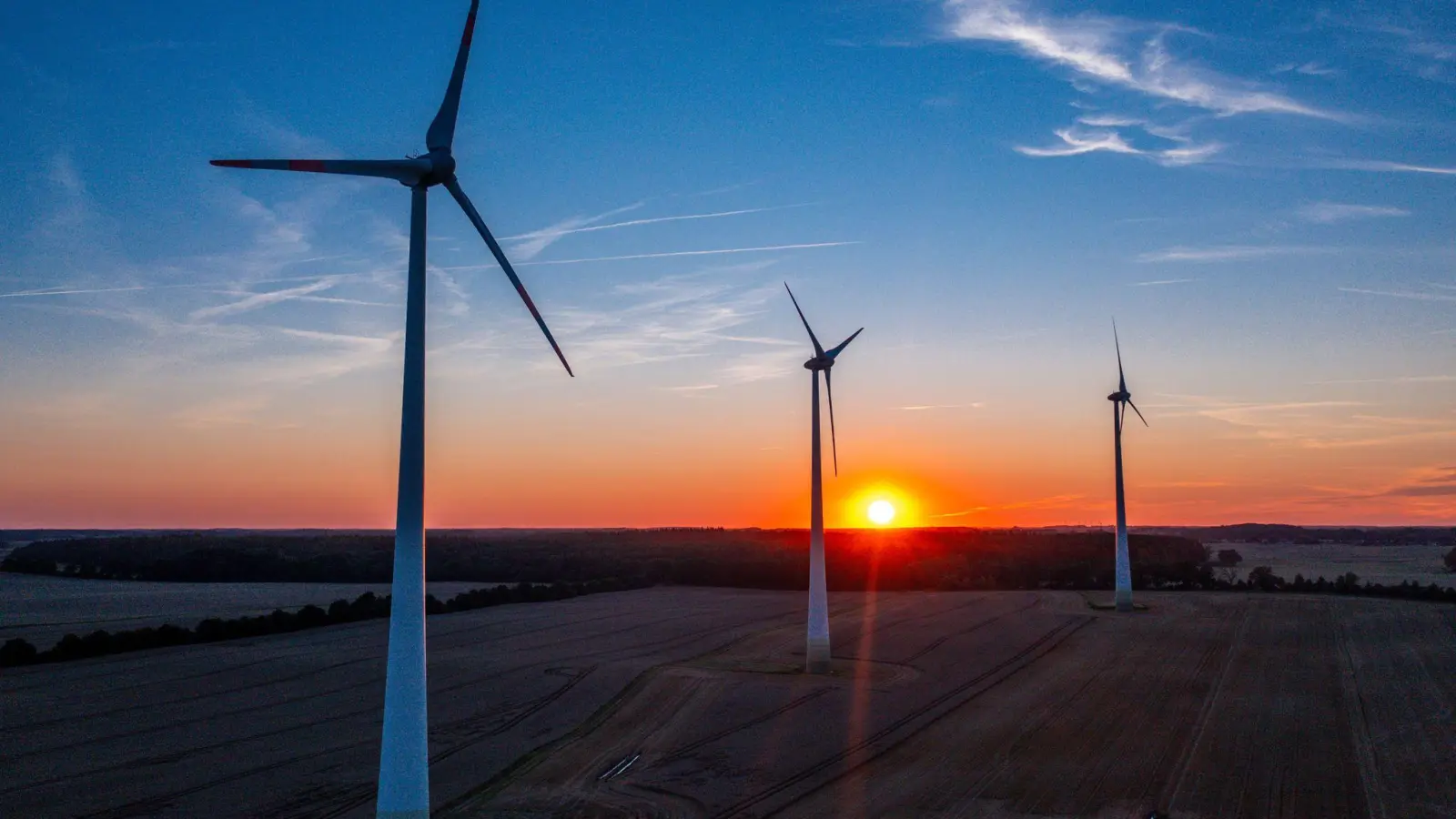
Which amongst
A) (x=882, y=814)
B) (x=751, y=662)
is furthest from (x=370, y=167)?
(x=751, y=662)

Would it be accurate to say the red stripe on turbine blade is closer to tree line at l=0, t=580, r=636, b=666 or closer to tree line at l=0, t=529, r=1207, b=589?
tree line at l=0, t=580, r=636, b=666

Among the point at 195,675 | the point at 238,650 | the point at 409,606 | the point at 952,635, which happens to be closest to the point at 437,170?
the point at 409,606

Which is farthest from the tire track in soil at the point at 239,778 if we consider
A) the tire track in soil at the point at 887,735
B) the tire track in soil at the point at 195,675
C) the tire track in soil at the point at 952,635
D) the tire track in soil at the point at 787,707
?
the tire track in soil at the point at 952,635

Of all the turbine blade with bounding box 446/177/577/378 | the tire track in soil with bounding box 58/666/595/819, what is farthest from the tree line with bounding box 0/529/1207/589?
the turbine blade with bounding box 446/177/577/378

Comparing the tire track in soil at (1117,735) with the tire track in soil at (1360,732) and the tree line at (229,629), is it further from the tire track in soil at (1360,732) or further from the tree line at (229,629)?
the tree line at (229,629)

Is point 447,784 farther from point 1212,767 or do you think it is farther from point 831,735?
point 1212,767
